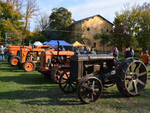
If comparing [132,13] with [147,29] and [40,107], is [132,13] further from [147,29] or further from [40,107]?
[40,107]

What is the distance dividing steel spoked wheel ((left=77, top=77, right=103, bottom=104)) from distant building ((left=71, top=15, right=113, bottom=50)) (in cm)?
3483

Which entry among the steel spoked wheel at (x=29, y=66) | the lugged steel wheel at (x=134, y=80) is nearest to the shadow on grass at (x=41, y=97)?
the lugged steel wheel at (x=134, y=80)

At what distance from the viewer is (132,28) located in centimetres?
3397

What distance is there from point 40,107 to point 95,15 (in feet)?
131

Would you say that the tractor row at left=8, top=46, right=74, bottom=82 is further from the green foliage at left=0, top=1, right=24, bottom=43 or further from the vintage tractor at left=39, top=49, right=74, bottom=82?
the green foliage at left=0, top=1, right=24, bottom=43

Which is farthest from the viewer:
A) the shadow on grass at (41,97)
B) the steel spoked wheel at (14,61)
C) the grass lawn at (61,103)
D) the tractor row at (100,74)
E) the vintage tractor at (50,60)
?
the steel spoked wheel at (14,61)

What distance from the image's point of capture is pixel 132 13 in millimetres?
35344

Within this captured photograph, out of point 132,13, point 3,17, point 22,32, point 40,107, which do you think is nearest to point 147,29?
point 132,13

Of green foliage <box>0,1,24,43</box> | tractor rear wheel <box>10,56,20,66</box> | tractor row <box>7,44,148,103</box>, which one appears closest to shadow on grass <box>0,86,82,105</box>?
tractor row <box>7,44,148,103</box>

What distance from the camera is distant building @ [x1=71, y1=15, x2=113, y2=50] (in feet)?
133

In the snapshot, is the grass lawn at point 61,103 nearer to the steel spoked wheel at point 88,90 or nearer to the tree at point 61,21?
the steel spoked wheel at point 88,90

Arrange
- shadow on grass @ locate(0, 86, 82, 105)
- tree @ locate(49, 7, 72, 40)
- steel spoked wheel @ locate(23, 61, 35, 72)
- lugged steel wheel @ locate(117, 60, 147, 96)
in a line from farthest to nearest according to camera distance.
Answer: tree @ locate(49, 7, 72, 40) → steel spoked wheel @ locate(23, 61, 35, 72) → lugged steel wheel @ locate(117, 60, 147, 96) → shadow on grass @ locate(0, 86, 82, 105)

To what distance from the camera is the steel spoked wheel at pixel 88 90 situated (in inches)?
192

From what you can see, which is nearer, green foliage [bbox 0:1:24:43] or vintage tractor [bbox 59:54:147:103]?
vintage tractor [bbox 59:54:147:103]
